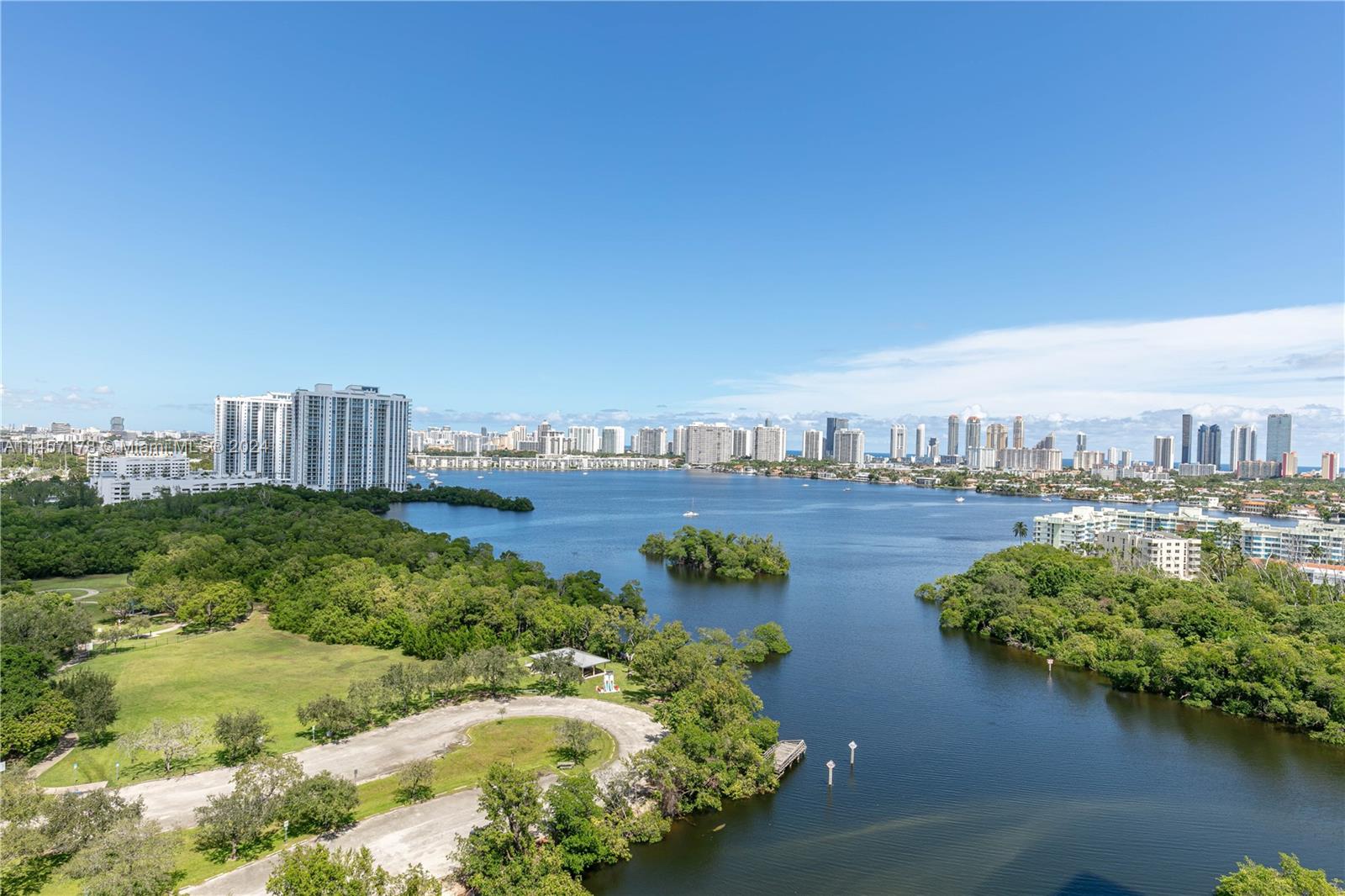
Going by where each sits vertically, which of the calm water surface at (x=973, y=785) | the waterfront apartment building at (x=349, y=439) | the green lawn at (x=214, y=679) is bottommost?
the calm water surface at (x=973, y=785)

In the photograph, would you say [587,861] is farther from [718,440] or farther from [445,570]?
[718,440]

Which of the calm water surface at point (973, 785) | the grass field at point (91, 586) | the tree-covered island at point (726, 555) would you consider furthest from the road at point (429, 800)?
the tree-covered island at point (726, 555)

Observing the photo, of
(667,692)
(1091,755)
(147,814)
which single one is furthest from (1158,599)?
(147,814)

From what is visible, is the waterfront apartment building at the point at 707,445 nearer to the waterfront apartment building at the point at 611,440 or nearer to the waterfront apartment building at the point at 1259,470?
the waterfront apartment building at the point at 611,440

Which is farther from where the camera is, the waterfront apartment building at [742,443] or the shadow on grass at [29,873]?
the waterfront apartment building at [742,443]

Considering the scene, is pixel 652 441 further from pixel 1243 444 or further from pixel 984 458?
pixel 1243 444

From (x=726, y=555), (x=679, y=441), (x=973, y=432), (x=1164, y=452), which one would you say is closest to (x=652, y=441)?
(x=679, y=441)
